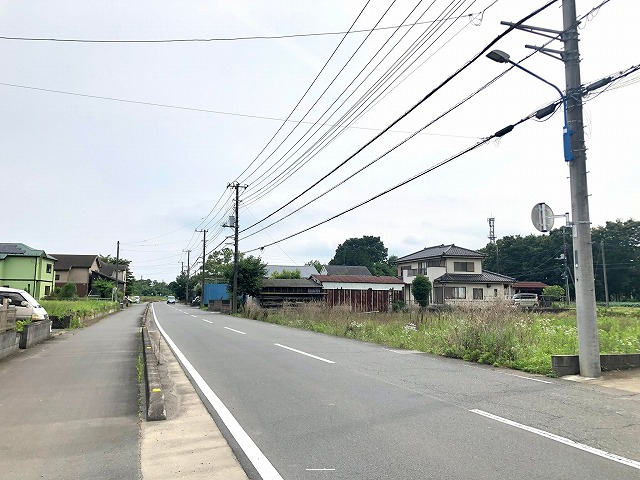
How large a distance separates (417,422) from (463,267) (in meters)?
47.9

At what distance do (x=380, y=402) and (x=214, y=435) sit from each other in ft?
8.68

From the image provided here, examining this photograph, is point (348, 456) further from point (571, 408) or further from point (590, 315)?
point (590, 315)

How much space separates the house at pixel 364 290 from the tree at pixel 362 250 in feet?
188

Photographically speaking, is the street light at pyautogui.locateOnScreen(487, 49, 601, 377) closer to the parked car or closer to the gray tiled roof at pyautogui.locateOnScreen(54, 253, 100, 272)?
the parked car

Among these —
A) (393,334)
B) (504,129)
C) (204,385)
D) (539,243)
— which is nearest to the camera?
(204,385)

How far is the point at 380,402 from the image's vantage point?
7.13 metres

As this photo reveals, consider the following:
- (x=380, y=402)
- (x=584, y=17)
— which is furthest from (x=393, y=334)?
(x=584, y=17)

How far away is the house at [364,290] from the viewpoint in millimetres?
47438

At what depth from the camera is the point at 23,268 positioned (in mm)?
46500

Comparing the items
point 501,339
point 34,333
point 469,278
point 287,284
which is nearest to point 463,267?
point 469,278

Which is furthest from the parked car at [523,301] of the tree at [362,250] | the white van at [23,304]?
the tree at [362,250]

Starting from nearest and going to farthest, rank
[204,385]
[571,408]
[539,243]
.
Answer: [571,408], [204,385], [539,243]

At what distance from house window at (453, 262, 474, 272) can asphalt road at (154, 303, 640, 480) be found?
42.0 m

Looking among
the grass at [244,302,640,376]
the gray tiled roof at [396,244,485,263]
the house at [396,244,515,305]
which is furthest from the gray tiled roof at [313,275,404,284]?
the grass at [244,302,640,376]
